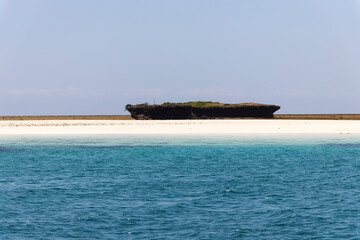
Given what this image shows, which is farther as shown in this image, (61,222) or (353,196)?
(353,196)

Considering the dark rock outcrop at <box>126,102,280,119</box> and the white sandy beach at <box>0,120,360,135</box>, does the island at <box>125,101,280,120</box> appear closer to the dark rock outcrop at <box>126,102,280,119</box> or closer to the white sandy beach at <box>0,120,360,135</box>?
the dark rock outcrop at <box>126,102,280,119</box>

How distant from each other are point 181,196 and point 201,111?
54.2m

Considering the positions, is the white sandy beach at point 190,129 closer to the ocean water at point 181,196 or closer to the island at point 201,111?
the island at point 201,111

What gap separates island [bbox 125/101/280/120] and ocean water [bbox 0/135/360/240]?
1579 inches

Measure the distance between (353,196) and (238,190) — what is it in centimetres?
351

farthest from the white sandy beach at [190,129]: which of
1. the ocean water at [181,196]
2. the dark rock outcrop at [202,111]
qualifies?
the ocean water at [181,196]

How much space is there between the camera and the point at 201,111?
6931 centimetres

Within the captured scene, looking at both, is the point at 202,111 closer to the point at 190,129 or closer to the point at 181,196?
the point at 190,129

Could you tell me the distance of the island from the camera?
68.8 metres

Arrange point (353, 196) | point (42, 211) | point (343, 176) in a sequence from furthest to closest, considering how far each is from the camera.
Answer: point (343, 176) → point (353, 196) → point (42, 211)

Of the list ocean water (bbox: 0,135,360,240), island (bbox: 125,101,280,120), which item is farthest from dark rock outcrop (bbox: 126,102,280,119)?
ocean water (bbox: 0,135,360,240)

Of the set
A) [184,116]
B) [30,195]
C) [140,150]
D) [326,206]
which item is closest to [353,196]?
[326,206]

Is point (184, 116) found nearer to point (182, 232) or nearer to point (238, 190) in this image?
point (238, 190)

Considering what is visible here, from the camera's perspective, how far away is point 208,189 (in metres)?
16.6
